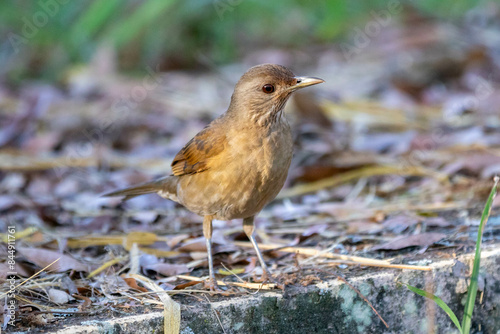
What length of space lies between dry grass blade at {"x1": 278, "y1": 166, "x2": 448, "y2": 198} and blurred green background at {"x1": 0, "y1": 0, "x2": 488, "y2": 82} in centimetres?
391

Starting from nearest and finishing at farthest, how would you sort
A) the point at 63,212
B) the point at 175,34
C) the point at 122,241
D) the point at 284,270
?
the point at 284,270 → the point at 122,241 → the point at 63,212 → the point at 175,34

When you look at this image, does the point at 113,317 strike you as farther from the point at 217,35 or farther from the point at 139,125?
the point at 217,35

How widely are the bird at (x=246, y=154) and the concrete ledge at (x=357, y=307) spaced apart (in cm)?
35

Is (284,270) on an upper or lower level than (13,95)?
lower

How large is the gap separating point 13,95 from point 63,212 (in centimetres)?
317

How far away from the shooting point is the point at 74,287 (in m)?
3.57

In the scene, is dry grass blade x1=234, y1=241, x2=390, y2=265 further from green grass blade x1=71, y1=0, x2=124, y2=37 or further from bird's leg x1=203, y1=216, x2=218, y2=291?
green grass blade x1=71, y1=0, x2=124, y2=37

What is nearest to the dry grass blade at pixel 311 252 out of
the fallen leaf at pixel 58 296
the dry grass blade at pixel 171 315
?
the dry grass blade at pixel 171 315

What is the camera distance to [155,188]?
4762mm

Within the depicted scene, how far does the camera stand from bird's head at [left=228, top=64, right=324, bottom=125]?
4.00 m

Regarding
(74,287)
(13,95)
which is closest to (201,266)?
(74,287)

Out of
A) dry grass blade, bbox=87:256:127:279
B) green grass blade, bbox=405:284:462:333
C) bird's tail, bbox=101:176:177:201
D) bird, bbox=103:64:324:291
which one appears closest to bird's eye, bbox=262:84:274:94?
bird, bbox=103:64:324:291

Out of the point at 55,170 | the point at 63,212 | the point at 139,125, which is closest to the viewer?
the point at 63,212

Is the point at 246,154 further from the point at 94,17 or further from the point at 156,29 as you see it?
the point at 156,29
